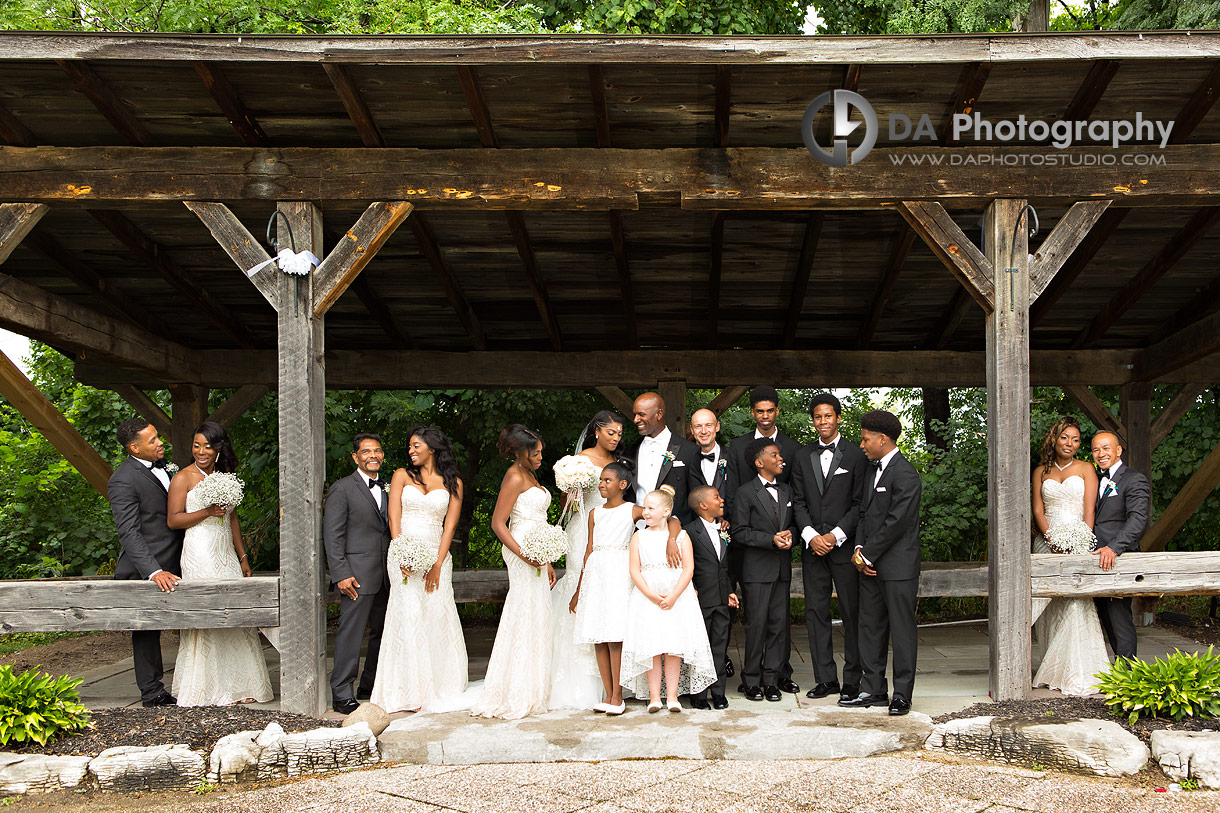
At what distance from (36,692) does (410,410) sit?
7.19 m

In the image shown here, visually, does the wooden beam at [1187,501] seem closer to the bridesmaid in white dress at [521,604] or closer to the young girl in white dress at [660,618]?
the young girl in white dress at [660,618]

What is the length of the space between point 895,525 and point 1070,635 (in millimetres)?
1506

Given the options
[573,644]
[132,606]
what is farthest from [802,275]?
[132,606]

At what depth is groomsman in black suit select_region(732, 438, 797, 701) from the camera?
227 inches

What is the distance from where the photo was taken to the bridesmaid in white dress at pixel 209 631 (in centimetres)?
586

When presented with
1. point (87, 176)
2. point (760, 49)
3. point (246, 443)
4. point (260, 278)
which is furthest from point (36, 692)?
point (246, 443)

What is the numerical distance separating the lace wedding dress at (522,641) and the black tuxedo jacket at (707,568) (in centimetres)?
88

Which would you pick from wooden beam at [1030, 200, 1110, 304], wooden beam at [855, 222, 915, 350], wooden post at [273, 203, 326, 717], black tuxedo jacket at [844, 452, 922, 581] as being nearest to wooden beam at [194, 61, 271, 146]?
wooden post at [273, 203, 326, 717]

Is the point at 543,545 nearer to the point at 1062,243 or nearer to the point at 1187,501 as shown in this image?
the point at 1062,243

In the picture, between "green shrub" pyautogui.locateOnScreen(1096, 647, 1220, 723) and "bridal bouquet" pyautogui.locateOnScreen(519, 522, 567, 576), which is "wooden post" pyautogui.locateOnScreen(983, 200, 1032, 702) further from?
"bridal bouquet" pyautogui.locateOnScreen(519, 522, 567, 576)

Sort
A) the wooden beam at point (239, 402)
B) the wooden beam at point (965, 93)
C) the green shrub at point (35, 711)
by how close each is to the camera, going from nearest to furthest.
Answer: the green shrub at point (35, 711) < the wooden beam at point (965, 93) < the wooden beam at point (239, 402)

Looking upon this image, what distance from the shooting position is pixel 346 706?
18.4ft

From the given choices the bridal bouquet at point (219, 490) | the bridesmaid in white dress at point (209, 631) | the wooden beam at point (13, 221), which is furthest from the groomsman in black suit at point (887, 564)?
the wooden beam at point (13, 221)

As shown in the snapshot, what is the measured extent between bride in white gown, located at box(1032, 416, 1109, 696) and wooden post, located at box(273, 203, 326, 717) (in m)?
4.26
